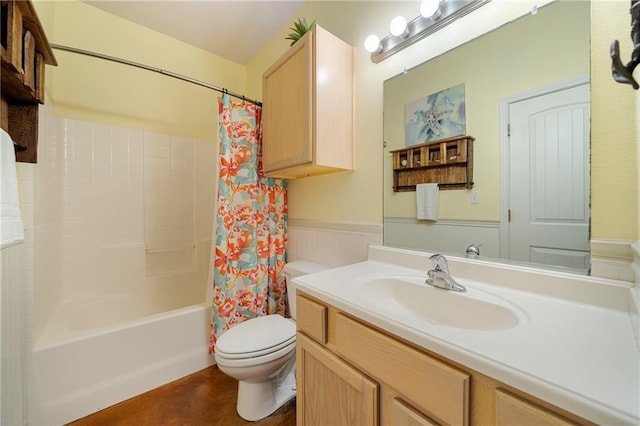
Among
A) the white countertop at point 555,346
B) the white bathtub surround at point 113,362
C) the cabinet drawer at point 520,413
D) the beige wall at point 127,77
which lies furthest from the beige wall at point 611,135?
the beige wall at point 127,77

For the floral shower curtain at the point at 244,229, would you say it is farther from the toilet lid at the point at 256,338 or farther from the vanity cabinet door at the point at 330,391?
the vanity cabinet door at the point at 330,391

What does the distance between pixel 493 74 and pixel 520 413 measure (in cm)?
106

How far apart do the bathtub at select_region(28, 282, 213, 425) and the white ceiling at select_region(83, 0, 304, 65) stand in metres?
2.21

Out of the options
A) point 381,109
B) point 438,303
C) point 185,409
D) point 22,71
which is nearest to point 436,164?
point 381,109

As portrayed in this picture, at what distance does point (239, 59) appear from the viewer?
2.48m

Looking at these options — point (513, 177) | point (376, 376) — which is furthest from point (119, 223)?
point (513, 177)

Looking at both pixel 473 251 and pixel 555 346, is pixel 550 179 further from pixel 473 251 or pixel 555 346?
pixel 555 346

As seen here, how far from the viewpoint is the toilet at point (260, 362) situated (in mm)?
1176

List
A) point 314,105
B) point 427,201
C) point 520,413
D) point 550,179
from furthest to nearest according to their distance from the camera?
point 314,105
point 427,201
point 550,179
point 520,413

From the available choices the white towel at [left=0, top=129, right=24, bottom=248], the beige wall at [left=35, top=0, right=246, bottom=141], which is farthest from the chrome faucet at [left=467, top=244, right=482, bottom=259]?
the beige wall at [left=35, top=0, right=246, bottom=141]

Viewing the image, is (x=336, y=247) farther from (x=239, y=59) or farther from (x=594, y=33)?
(x=239, y=59)

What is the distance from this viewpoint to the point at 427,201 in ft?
3.71

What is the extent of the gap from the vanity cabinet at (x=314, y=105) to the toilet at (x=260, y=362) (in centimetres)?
71

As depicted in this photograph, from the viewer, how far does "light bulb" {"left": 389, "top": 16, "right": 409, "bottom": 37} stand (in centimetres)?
113
